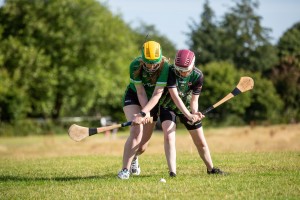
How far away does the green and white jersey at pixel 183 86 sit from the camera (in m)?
10.6

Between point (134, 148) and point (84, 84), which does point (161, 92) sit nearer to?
point (134, 148)

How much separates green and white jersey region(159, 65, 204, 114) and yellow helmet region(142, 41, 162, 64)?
0.45 m

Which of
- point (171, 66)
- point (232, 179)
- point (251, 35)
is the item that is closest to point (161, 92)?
point (171, 66)

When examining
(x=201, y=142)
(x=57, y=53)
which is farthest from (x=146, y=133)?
(x=57, y=53)

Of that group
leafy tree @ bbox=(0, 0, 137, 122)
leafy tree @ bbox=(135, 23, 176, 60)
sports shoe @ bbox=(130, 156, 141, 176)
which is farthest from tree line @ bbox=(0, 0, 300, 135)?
leafy tree @ bbox=(135, 23, 176, 60)

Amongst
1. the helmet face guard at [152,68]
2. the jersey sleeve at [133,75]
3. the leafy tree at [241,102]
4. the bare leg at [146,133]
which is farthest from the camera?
the leafy tree at [241,102]

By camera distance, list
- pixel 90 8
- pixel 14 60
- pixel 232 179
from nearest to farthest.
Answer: pixel 232 179 < pixel 14 60 < pixel 90 8

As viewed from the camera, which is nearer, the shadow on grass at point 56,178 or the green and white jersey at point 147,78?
the green and white jersey at point 147,78

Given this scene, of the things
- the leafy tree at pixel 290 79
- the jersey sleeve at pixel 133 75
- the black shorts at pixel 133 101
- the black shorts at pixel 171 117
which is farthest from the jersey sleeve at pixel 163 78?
the leafy tree at pixel 290 79

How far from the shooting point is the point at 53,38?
53.3 meters

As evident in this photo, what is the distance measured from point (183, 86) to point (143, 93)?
799 mm

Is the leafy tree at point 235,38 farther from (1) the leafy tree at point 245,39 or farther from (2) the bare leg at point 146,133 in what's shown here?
(2) the bare leg at point 146,133

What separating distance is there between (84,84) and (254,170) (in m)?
45.0

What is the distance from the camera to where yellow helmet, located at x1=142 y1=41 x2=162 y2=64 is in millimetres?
10320
